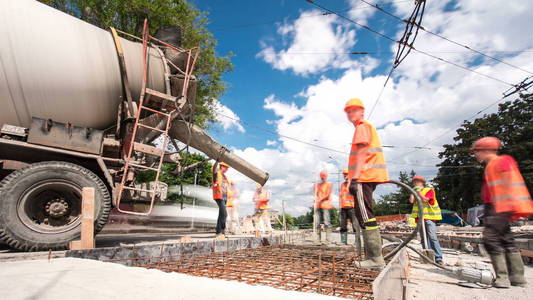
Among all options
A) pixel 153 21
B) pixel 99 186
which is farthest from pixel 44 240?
pixel 153 21

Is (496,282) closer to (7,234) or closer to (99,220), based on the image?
(99,220)

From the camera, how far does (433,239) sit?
13.9 feet

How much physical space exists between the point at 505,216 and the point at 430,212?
192cm

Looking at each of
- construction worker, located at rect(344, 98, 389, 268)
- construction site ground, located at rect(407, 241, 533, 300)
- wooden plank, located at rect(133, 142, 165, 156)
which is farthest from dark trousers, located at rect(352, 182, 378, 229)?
wooden plank, located at rect(133, 142, 165, 156)

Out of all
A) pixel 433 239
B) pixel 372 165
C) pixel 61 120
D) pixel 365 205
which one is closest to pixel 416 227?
pixel 365 205

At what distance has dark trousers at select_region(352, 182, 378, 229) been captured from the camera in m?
2.87

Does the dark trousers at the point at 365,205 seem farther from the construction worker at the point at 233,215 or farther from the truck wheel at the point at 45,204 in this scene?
the construction worker at the point at 233,215

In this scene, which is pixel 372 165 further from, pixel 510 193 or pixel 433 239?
pixel 433 239

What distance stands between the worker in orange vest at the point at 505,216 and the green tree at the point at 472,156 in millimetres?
29137

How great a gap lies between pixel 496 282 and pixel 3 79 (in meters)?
5.93

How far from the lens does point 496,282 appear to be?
273 centimetres

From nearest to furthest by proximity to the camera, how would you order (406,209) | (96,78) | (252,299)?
(252,299)
(96,78)
(406,209)

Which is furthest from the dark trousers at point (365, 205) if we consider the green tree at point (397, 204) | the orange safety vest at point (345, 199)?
the green tree at point (397, 204)

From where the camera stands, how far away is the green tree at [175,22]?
1209 centimetres
